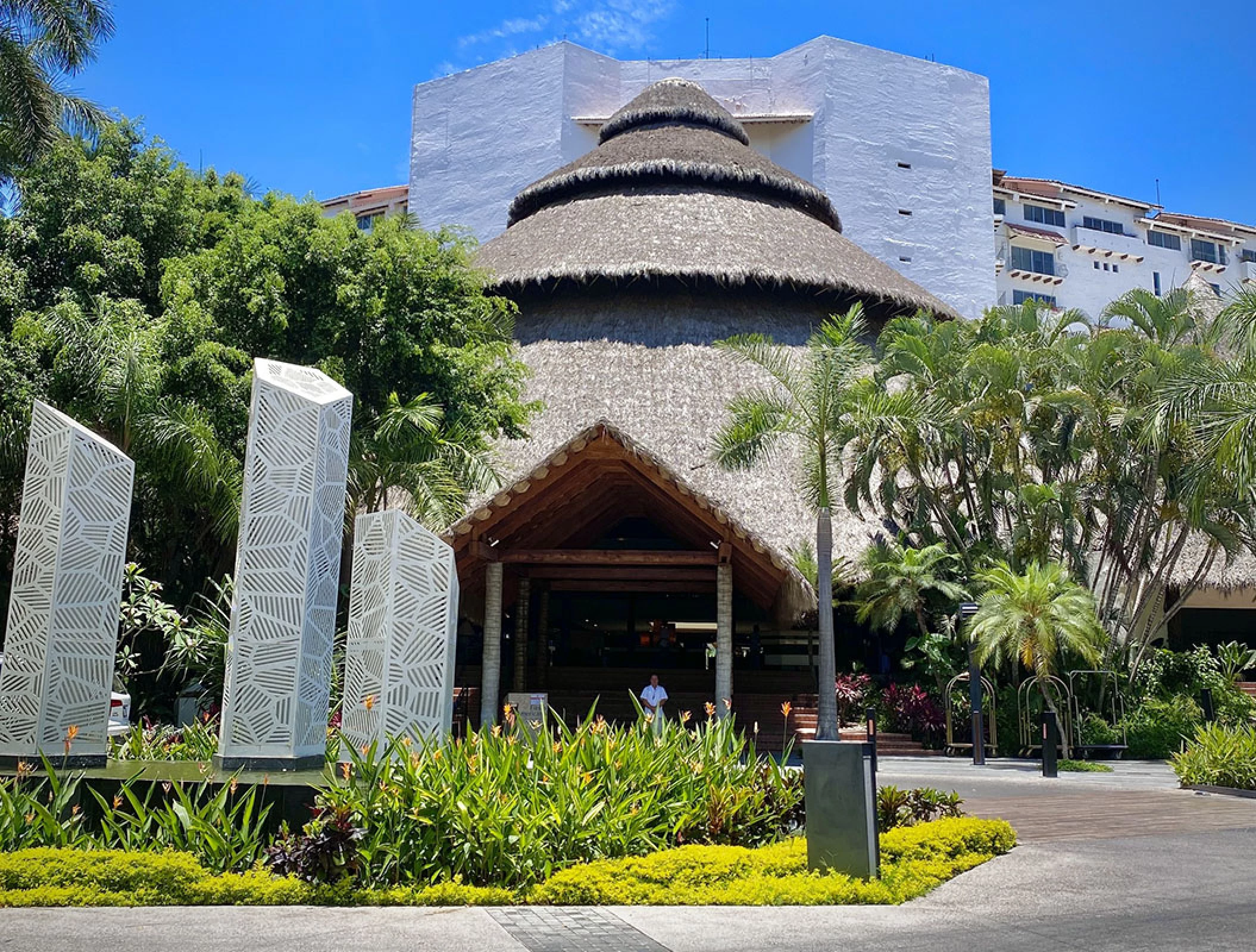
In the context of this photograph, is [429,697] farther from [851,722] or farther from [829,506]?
[851,722]

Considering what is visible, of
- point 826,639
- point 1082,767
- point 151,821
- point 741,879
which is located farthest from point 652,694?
point 151,821

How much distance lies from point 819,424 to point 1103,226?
5223cm

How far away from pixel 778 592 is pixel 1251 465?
9279 millimetres

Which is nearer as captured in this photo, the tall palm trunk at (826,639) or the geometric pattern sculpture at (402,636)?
the geometric pattern sculpture at (402,636)

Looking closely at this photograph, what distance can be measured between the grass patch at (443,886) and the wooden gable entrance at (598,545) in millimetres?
8240

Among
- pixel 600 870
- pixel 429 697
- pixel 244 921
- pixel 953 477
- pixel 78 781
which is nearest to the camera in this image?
pixel 244 921

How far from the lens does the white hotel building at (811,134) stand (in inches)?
1837

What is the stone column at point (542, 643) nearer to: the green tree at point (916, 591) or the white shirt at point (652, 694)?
the green tree at point (916, 591)

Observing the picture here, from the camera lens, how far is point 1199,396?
14086 millimetres

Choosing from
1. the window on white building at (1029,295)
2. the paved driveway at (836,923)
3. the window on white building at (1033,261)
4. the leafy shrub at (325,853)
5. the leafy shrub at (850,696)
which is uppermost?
the window on white building at (1033,261)

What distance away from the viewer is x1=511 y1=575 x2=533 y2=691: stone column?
22.3m

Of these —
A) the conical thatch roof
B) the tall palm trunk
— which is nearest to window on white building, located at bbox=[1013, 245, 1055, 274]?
the conical thatch roof

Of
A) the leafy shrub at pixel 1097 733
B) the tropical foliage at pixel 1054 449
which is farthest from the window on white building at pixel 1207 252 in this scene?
the leafy shrub at pixel 1097 733

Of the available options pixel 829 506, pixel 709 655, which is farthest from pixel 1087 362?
pixel 709 655
